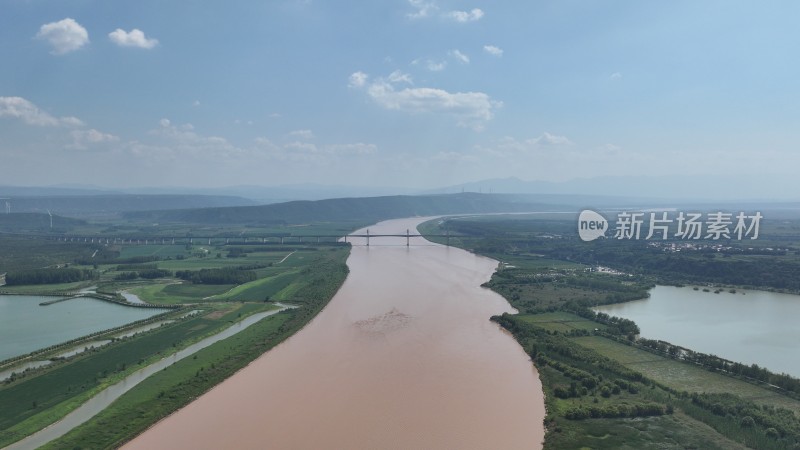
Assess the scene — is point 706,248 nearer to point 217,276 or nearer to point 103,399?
point 217,276

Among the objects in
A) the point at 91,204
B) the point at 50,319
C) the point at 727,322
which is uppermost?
the point at 91,204

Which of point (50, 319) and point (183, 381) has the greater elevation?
point (50, 319)

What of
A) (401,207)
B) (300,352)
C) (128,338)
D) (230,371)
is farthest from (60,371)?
(401,207)

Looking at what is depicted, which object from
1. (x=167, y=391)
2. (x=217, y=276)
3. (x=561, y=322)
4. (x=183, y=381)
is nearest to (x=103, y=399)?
(x=167, y=391)

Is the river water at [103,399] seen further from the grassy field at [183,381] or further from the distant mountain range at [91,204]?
the distant mountain range at [91,204]

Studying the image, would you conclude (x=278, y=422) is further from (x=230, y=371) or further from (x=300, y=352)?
(x=300, y=352)

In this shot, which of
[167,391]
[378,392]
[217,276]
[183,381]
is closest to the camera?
[378,392]

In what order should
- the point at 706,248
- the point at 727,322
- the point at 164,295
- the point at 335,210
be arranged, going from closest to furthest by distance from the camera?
the point at 727,322
the point at 164,295
the point at 706,248
the point at 335,210

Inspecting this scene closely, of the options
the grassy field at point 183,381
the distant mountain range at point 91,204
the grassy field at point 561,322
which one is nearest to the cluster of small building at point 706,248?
the grassy field at point 561,322
